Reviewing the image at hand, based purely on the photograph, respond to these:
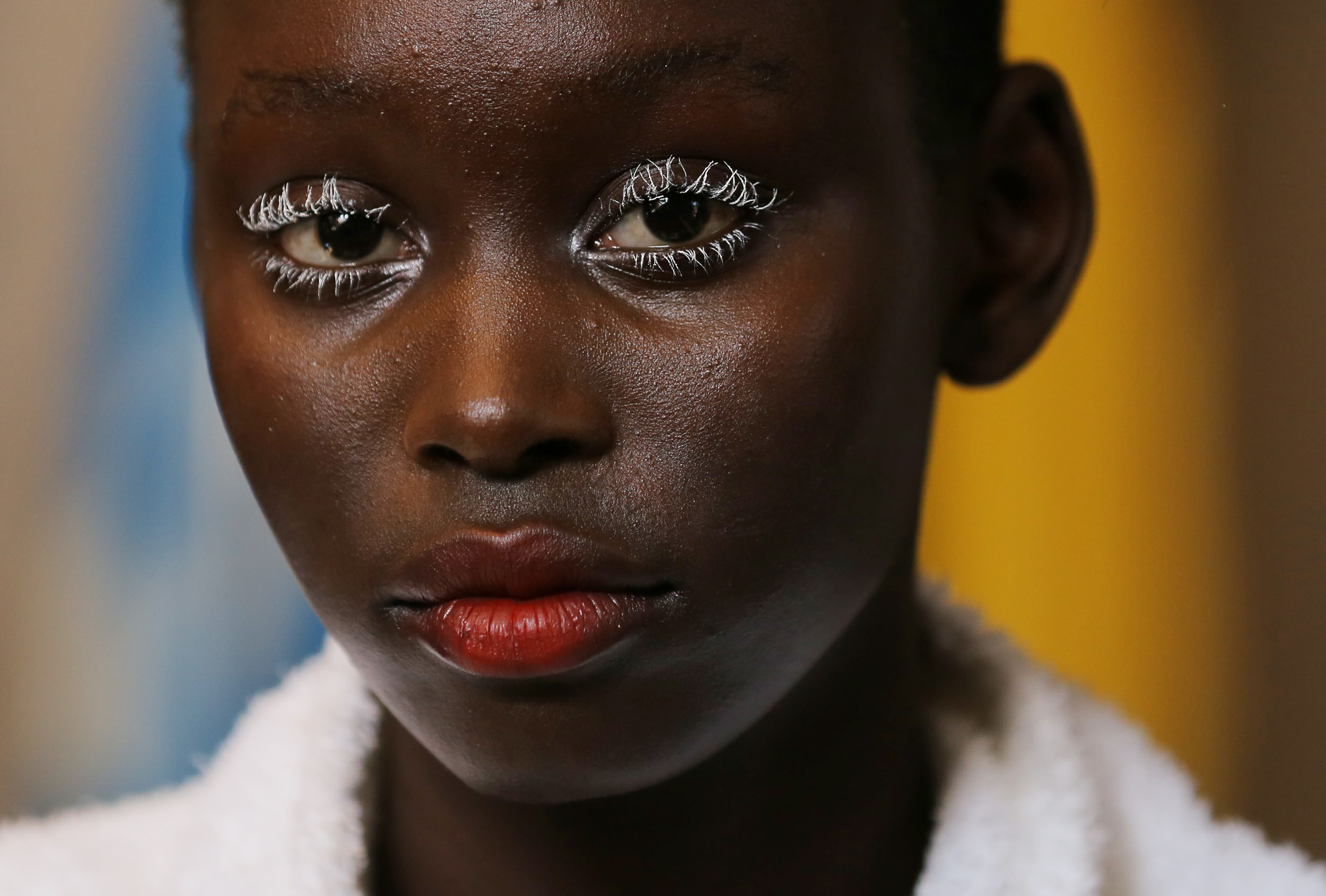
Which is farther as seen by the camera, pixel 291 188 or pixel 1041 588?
pixel 1041 588

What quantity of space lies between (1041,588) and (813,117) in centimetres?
88

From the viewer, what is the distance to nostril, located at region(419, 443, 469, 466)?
0.68 meters

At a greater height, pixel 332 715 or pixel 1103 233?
pixel 1103 233

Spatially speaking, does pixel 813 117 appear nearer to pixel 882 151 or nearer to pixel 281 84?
pixel 882 151

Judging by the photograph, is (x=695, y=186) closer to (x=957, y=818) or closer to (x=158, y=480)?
(x=957, y=818)

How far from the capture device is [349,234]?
2.47 ft

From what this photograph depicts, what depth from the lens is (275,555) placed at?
1.48 meters

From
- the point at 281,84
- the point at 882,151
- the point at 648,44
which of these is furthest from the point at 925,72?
the point at 281,84

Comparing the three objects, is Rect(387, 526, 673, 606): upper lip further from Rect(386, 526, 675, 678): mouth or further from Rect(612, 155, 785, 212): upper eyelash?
Rect(612, 155, 785, 212): upper eyelash

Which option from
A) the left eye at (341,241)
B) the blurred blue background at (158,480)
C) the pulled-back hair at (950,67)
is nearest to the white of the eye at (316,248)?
the left eye at (341,241)

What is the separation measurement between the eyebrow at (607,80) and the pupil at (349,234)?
0.06 meters

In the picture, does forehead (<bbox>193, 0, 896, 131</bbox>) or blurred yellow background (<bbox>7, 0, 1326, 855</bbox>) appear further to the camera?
blurred yellow background (<bbox>7, 0, 1326, 855</bbox>)

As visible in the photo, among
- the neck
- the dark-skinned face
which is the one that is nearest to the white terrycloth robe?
the neck

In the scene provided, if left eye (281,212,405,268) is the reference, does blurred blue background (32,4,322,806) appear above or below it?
below
